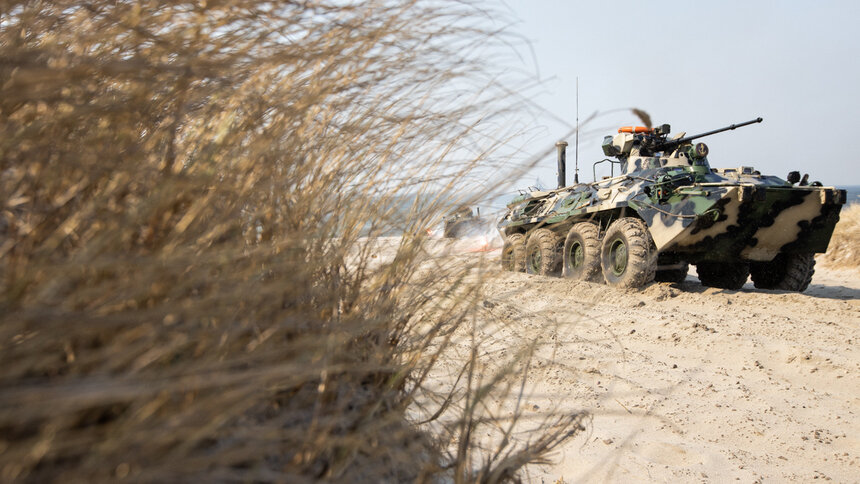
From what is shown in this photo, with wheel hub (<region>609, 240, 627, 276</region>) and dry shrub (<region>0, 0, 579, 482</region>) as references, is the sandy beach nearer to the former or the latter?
dry shrub (<region>0, 0, 579, 482</region>)

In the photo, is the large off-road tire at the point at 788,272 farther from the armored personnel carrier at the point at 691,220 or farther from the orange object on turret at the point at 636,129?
the orange object on turret at the point at 636,129

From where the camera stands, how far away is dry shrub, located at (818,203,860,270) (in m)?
11.1

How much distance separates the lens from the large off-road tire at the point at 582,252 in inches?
316

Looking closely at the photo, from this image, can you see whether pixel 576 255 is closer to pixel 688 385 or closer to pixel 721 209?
pixel 721 209

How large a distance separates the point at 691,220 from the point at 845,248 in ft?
24.2


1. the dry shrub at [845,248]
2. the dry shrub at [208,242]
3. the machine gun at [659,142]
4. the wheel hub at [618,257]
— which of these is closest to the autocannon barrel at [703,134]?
the machine gun at [659,142]

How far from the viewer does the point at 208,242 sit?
3.29 ft

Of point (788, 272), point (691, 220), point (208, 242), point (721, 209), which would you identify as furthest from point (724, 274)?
point (208, 242)

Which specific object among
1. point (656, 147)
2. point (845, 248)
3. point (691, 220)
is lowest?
point (845, 248)

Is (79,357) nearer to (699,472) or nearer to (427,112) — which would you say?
(427,112)

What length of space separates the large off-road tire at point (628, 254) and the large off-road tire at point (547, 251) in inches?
55.7

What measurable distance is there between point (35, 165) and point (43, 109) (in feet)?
0.53

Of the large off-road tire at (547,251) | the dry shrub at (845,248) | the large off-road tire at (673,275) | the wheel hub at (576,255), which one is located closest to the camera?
the large off-road tire at (673,275)

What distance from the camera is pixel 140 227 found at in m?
0.93
